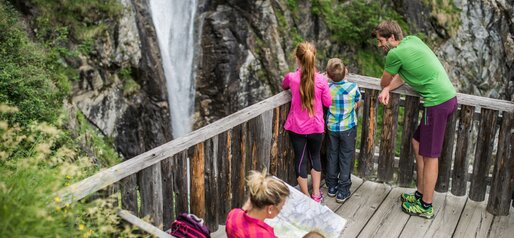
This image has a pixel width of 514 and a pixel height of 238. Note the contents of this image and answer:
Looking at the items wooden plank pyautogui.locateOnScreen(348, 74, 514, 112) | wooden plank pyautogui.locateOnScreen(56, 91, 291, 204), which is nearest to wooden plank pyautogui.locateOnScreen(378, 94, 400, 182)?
wooden plank pyautogui.locateOnScreen(348, 74, 514, 112)

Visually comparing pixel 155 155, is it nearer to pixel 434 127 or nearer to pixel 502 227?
pixel 434 127

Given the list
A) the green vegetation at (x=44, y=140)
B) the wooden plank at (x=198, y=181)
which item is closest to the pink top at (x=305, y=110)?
the wooden plank at (x=198, y=181)

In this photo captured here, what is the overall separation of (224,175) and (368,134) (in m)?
1.95

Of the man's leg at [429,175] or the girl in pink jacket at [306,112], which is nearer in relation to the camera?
the girl in pink jacket at [306,112]

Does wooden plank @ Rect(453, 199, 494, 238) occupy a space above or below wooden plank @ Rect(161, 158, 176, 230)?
below

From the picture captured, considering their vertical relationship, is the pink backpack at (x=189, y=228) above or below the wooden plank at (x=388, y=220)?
above

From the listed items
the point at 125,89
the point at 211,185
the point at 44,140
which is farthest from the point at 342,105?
the point at 125,89

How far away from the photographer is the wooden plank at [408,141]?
5566 mm

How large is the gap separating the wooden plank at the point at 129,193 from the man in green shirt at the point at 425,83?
8.31 feet

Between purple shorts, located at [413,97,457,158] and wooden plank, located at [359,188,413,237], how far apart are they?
679 millimetres

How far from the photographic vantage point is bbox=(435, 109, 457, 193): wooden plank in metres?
5.39

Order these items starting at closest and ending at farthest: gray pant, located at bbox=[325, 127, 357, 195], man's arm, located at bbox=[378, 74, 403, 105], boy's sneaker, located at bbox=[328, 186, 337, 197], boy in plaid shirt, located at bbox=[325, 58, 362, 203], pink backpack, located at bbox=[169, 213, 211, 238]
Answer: pink backpack, located at bbox=[169, 213, 211, 238] < boy in plaid shirt, located at bbox=[325, 58, 362, 203] < man's arm, located at bbox=[378, 74, 403, 105] < gray pant, located at bbox=[325, 127, 357, 195] < boy's sneaker, located at bbox=[328, 186, 337, 197]

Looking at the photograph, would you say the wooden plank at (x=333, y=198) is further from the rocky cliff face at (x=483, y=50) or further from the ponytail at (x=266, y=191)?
the rocky cliff face at (x=483, y=50)

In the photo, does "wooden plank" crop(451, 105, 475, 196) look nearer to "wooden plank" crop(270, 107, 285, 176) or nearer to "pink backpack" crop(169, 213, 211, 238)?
"wooden plank" crop(270, 107, 285, 176)
